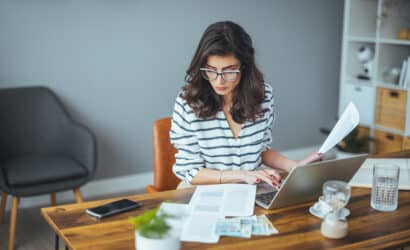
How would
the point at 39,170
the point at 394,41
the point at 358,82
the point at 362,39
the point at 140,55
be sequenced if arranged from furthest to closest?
the point at 358,82, the point at 362,39, the point at 394,41, the point at 140,55, the point at 39,170

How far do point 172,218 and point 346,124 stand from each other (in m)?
0.76

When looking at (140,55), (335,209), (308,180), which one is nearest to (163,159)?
(308,180)

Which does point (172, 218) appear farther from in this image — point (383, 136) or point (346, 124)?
point (383, 136)

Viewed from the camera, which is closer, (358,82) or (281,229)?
(281,229)

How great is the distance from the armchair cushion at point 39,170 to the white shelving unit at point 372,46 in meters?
2.22

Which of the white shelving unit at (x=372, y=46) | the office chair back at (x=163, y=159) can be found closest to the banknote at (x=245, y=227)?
the office chair back at (x=163, y=159)

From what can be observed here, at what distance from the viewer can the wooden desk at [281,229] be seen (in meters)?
1.66

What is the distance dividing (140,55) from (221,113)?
1.87m

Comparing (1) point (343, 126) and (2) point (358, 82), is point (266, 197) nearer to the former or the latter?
(1) point (343, 126)

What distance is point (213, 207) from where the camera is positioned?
1.90 metres

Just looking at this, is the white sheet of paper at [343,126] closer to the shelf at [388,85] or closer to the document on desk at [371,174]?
the document on desk at [371,174]

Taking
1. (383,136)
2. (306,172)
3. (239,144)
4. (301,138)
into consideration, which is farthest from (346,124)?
(301,138)

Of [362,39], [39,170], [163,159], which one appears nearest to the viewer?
[163,159]

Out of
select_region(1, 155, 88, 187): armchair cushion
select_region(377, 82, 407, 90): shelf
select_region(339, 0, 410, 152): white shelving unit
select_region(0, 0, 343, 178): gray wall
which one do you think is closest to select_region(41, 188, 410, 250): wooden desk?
select_region(1, 155, 88, 187): armchair cushion
